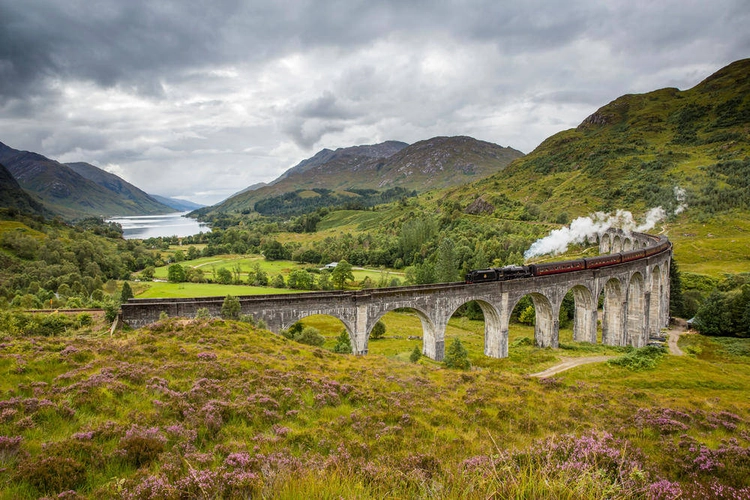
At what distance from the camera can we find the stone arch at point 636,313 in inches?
1896

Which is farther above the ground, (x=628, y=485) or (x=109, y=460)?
(x=628, y=485)

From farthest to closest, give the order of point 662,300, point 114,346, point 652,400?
point 662,300, point 652,400, point 114,346

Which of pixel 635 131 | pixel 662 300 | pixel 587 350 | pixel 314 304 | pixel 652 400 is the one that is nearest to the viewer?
pixel 652 400

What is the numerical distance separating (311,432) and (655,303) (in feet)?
203

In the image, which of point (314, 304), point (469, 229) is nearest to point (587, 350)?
point (314, 304)

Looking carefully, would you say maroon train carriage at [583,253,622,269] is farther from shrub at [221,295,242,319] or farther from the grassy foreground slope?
shrub at [221,295,242,319]

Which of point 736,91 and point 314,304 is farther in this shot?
point 736,91

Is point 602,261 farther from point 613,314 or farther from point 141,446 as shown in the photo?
point 141,446

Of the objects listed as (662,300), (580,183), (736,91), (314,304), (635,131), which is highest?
(736,91)

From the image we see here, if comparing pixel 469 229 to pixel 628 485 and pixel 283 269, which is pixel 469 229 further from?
pixel 628 485

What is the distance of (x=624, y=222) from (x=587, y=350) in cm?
8439

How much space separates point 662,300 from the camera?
56.0 m

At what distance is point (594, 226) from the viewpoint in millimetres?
107250

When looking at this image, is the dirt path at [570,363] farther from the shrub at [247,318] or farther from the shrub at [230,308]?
the shrub at [230,308]
